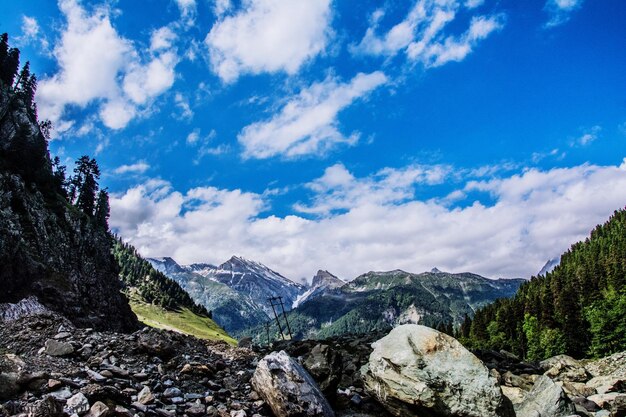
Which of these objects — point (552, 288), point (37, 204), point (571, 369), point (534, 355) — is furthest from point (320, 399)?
point (552, 288)

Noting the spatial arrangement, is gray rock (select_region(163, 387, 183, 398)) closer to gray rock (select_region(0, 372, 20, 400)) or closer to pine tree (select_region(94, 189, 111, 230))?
gray rock (select_region(0, 372, 20, 400))

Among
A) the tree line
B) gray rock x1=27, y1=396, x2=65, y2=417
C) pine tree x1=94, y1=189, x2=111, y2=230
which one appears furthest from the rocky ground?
pine tree x1=94, y1=189, x2=111, y2=230

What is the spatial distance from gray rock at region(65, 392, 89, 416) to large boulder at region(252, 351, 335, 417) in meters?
6.56

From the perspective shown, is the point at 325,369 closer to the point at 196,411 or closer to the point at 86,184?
the point at 196,411

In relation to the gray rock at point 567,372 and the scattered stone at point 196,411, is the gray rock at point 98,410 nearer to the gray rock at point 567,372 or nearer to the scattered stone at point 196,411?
the scattered stone at point 196,411

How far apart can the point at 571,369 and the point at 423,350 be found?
1519 inches

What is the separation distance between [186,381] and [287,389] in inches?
183

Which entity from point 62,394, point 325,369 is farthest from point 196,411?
point 325,369

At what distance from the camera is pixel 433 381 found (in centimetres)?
1769

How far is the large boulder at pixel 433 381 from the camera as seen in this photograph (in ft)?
57.0

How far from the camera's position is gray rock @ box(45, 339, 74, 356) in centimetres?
1736

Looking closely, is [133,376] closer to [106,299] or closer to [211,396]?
[211,396]

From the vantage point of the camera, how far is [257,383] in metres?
16.2

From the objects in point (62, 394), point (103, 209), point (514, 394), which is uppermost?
point (103, 209)
